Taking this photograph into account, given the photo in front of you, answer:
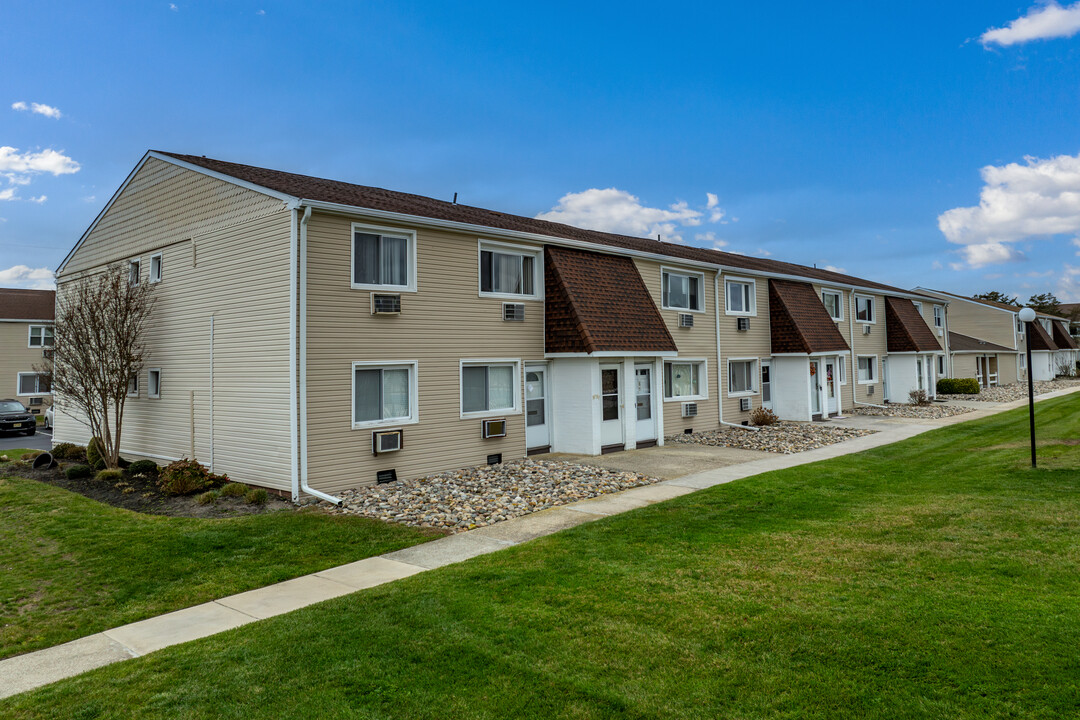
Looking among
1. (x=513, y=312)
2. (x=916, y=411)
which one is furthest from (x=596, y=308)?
(x=916, y=411)

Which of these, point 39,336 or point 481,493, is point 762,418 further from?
point 39,336

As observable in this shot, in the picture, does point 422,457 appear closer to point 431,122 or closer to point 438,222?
point 438,222

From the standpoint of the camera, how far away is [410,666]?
458 centimetres

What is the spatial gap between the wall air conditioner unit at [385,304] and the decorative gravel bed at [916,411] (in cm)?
2049

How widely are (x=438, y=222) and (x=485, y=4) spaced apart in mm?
8354

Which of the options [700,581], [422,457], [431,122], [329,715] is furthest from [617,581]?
[431,122]

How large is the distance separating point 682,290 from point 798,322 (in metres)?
5.74

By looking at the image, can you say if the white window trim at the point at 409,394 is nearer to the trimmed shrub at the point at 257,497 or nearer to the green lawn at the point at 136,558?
the trimmed shrub at the point at 257,497

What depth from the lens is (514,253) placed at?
15.0m

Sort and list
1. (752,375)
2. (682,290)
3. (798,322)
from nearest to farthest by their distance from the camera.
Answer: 1. (682,290)
2. (752,375)
3. (798,322)

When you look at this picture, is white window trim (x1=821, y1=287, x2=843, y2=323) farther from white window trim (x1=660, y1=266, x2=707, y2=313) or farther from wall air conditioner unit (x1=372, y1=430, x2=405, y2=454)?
wall air conditioner unit (x1=372, y1=430, x2=405, y2=454)

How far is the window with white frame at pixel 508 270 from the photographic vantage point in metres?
14.4

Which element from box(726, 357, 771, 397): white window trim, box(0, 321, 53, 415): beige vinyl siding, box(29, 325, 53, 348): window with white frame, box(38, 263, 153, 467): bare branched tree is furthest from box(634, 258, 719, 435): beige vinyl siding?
box(29, 325, 53, 348): window with white frame

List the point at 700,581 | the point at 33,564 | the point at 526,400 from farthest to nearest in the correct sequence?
the point at 526,400, the point at 33,564, the point at 700,581
